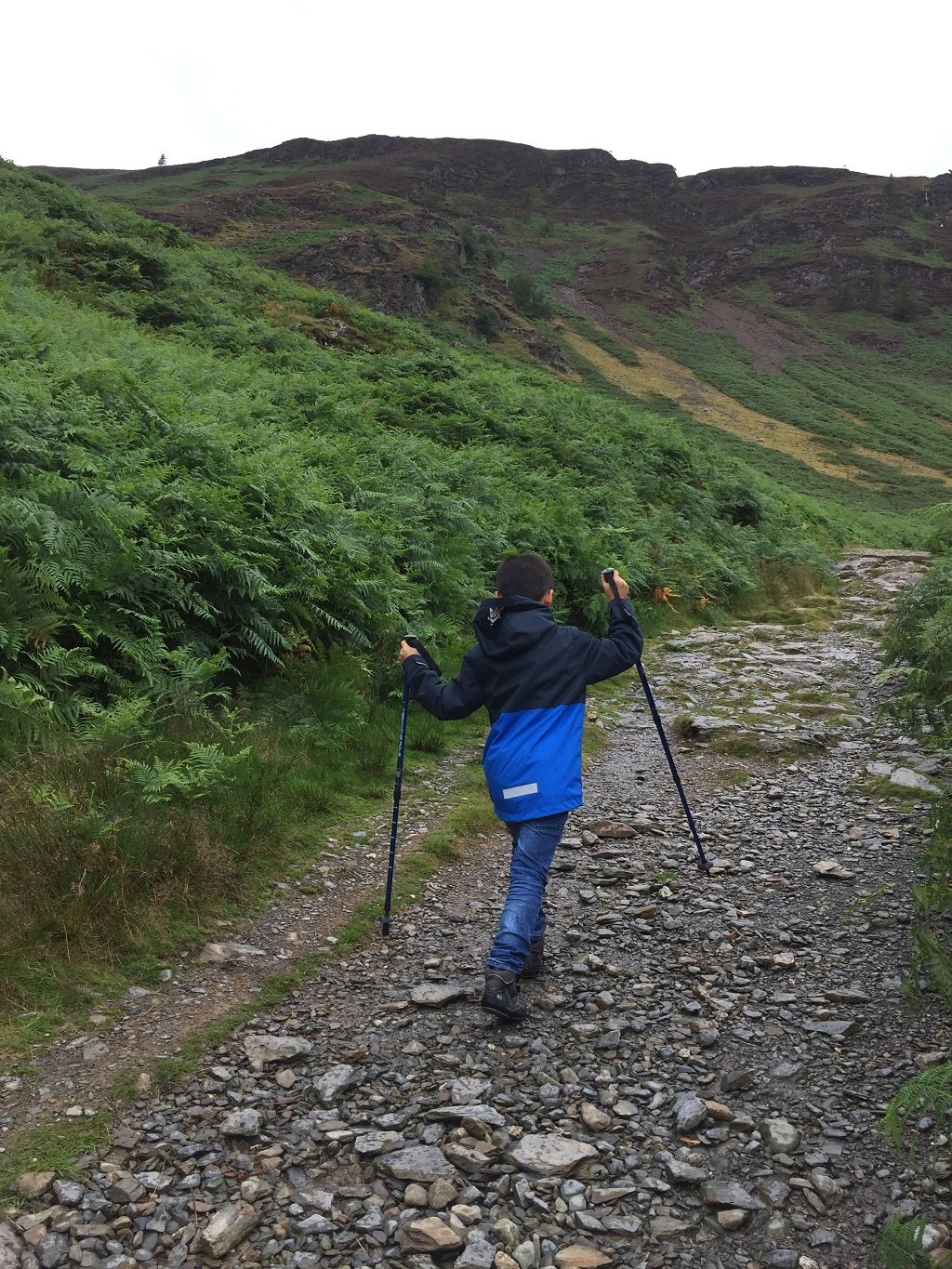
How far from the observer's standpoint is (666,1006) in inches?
181

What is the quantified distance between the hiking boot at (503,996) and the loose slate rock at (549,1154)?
0.80 metres

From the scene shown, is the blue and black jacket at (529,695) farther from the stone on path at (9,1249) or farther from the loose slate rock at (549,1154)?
the stone on path at (9,1249)

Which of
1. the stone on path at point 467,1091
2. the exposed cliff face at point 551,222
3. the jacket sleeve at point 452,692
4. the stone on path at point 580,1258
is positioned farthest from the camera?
the exposed cliff face at point 551,222

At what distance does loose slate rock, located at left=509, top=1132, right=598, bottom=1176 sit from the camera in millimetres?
3369

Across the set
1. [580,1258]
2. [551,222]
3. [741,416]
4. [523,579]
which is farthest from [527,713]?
[551,222]

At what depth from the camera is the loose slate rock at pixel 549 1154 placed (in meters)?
3.37

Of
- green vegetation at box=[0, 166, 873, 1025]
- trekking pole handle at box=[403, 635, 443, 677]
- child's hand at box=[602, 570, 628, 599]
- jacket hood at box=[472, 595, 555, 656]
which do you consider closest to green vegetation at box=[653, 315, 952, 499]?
green vegetation at box=[0, 166, 873, 1025]

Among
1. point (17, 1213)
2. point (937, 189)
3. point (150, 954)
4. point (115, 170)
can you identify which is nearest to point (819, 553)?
point (150, 954)

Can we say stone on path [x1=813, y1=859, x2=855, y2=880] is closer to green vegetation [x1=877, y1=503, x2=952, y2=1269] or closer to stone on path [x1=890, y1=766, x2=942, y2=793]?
green vegetation [x1=877, y1=503, x2=952, y2=1269]

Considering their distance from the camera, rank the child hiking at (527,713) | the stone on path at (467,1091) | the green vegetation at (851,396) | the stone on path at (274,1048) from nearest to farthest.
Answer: the stone on path at (467,1091), the stone on path at (274,1048), the child hiking at (527,713), the green vegetation at (851,396)

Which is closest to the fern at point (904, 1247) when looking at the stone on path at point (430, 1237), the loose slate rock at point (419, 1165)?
the stone on path at point (430, 1237)

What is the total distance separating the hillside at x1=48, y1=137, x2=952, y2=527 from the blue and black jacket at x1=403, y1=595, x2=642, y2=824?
3571 centimetres

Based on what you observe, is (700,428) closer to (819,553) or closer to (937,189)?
(819,553)

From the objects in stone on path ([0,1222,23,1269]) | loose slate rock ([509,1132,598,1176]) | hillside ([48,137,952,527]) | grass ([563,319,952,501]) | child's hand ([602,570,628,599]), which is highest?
hillside ([48,137,952,527])
